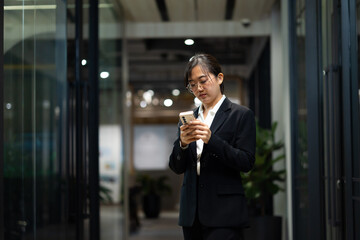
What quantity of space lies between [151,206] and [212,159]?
10123 millimetres

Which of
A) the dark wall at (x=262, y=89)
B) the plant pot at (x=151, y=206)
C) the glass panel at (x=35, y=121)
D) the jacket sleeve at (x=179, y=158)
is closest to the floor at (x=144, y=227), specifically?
the plant pot at (x=151, y=206)

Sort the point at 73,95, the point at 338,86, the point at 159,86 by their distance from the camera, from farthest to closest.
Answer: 1. the point at 159,86
2. the point at 73,95
3. the point at 338,86

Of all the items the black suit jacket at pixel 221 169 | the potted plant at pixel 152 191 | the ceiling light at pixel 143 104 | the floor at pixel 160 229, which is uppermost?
the ceiling light at pixel 143 104

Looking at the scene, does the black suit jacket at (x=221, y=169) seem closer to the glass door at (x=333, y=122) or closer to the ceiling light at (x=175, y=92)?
the glass door at (x=333, y=122)

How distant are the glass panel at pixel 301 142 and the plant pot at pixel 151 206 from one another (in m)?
7.51

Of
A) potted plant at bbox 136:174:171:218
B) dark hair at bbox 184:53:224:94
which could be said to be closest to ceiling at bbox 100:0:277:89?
dark hair at bbox 184:53:224:94

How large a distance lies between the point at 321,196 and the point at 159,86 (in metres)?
10.1

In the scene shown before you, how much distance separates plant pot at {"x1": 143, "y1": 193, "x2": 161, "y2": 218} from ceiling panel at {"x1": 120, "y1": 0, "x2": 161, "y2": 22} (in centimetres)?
575

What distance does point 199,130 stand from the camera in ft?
7.08

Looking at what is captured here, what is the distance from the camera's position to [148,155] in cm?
1555

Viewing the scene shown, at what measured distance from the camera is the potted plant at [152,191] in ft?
40.3

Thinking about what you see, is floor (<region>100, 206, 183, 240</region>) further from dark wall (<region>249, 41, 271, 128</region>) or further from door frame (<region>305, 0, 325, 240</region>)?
door frame (<region>305, 0, 325, 240</region>)

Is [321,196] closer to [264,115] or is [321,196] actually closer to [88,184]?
[88,184]

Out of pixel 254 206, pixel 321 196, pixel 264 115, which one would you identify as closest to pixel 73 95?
pixel 321 196
